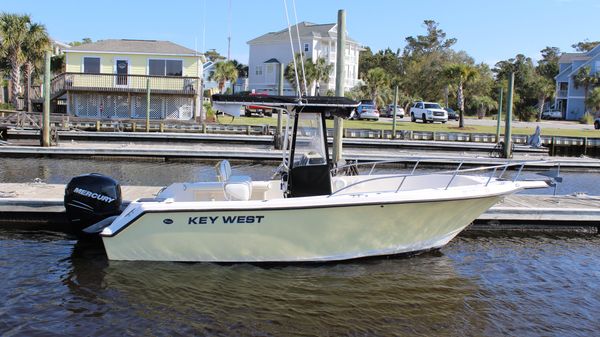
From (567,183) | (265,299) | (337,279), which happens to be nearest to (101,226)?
(265,299)

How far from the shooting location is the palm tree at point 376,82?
54.7 m

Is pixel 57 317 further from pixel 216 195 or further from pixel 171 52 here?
pixel 171 52

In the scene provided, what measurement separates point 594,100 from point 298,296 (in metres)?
55.3

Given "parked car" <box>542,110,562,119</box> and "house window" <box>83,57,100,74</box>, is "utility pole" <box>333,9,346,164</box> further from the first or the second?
"parked car" <box>542,110,562,119</box>

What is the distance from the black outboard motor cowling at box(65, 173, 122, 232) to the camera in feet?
29.4

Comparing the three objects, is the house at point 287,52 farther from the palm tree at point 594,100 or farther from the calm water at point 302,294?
the calm water at point 302,294

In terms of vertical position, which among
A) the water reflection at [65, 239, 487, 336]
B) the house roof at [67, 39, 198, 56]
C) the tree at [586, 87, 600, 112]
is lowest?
the water reflection at [65, 239, 487, 336]

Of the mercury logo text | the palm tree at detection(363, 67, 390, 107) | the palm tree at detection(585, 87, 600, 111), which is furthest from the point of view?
the palm tree at detection(585, 87, 600, 111)

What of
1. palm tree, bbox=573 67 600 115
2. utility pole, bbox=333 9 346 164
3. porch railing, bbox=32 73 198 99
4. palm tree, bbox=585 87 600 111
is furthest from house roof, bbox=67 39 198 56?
palm tree, bbox=573 67 600 115

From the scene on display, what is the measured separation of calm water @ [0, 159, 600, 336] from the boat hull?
205 millimetres

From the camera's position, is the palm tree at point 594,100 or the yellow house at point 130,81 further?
the palm tree at point 594,100

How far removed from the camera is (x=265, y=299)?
7.48 metres

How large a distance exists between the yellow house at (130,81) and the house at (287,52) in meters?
20.5

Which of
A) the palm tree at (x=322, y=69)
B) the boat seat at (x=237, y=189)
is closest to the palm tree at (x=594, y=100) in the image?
the palm tree at (x=322, y=69)
